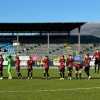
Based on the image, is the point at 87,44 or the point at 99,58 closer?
the point at 99,58

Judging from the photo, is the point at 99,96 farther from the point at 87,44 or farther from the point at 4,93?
the point at 87,44

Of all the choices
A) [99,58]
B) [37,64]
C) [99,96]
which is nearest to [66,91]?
[99,96]

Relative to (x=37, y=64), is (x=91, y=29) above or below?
above

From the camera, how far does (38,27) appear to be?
75938 millimetres

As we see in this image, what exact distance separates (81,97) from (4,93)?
3.55m

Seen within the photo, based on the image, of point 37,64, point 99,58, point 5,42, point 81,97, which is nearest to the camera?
point 81,97

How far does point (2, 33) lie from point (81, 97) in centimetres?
6335

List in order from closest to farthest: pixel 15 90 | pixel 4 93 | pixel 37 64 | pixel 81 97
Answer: pixel 81 97
pixel 4 93
pixel 15 90
pixel 37 64

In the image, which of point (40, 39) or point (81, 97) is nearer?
point (81, 97)

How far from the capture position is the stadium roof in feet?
243

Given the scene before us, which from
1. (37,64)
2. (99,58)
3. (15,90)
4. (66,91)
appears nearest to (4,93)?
(15,90)

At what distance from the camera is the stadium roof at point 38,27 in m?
73.9

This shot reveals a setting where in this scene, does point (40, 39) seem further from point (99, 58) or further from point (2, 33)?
point (99, 58)

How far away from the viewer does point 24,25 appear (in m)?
74.4
